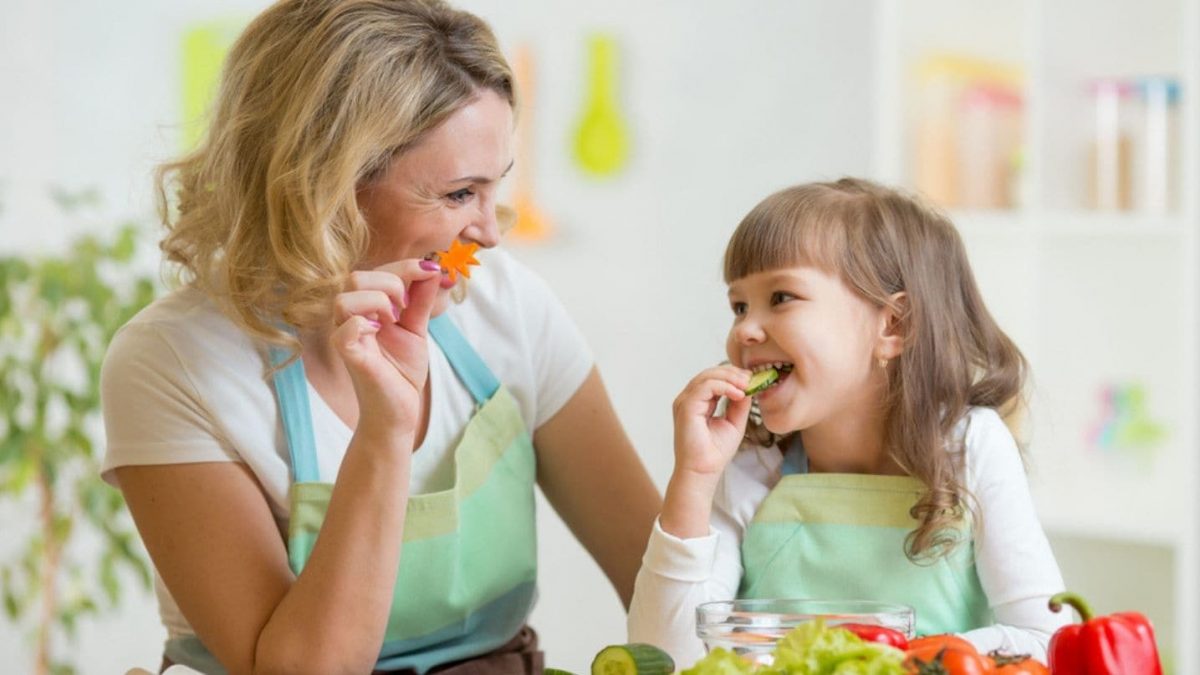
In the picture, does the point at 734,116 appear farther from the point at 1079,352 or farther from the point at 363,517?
the point at 363,517

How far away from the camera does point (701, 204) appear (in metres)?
3.98

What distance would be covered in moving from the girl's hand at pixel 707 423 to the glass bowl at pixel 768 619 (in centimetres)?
25

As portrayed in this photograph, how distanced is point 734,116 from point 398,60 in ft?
8.06

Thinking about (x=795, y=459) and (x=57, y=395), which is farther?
(x=57, y=395)

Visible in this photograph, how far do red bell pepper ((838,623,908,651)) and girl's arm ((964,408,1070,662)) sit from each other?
9.3 inches

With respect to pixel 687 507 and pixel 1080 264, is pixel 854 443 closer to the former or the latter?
pixel 687 507

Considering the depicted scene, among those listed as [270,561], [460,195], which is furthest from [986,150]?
[270,561]

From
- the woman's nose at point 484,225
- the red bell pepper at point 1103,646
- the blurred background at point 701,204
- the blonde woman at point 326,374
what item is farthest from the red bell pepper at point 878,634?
the blurred background at point 701,204

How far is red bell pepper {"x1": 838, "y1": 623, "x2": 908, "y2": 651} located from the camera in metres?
1.13

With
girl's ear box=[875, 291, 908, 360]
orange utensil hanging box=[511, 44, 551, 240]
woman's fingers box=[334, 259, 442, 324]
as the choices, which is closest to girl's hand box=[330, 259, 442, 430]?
woman's fingers box=[334, 259, 442, 324]

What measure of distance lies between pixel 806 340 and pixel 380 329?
1.44 feet

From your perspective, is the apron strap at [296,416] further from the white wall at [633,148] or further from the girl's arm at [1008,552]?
the white wall at [633,148]

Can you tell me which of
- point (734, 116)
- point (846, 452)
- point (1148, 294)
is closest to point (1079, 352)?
point (1148, 294)

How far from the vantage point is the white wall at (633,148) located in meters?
3.69
